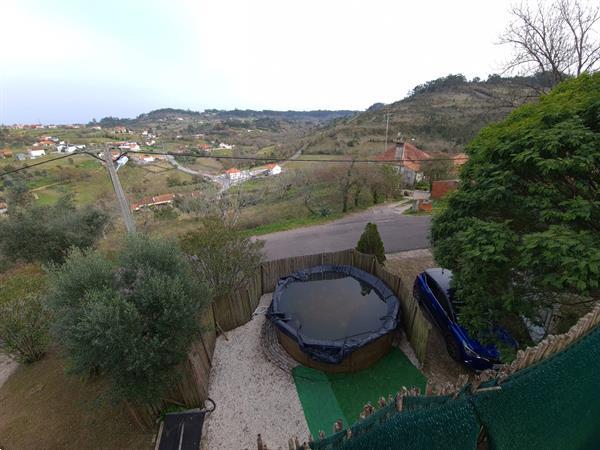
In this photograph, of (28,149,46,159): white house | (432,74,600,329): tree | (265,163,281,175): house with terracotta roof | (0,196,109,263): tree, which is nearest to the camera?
(432,74,600,329): tree

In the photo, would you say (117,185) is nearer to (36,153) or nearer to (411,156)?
(411,156)

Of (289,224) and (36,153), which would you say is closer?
(289,224)

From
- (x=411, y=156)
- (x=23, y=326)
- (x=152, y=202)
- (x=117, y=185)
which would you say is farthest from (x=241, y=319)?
(x=411, y=156)

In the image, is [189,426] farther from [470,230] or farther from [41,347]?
[470,230]

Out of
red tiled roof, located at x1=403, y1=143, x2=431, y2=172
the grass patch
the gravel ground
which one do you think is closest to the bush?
the gravel ground

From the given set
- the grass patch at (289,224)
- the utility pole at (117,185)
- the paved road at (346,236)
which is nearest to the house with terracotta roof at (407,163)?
the paved road at (346,236)

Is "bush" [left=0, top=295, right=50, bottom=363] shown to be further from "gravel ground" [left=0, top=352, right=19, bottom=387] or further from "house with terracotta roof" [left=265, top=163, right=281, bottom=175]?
"house with terracotta roof" [left=265, top=163, right=281, bottom=175]
